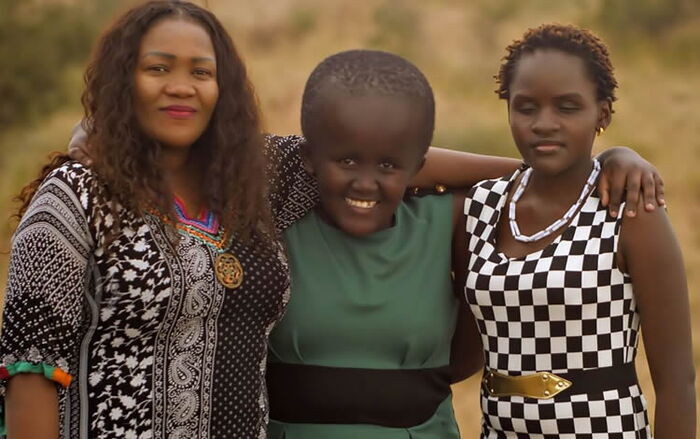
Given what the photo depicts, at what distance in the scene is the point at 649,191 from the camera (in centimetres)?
227

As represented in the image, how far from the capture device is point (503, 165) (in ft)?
8.64

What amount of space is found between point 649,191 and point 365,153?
0.61 m

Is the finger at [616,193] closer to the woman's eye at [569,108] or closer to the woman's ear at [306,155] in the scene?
the woman's eye at [569,108]

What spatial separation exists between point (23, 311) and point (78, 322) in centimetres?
10

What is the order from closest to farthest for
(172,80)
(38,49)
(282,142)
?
(172,80) < (282,142) < (38,49)

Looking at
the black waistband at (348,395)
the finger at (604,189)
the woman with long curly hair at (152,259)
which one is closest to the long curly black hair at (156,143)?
the woman with long curly hair at (152,259)

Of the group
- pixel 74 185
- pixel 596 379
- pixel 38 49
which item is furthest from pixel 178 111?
pixel 38 49


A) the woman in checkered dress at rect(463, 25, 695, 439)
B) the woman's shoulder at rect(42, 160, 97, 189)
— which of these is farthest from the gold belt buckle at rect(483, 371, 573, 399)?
the woman's shoulder at rect(42, 160, 97, 189)

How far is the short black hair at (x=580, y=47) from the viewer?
7.70ft

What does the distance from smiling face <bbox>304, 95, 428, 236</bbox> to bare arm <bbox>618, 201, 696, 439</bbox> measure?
0.49 metres

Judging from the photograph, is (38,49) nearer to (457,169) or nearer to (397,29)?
(397,29)

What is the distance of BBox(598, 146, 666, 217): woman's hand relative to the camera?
227 cm

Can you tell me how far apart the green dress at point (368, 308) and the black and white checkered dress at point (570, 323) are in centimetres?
13

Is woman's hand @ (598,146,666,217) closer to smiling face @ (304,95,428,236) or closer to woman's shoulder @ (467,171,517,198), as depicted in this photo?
woman's shoulder @ (467,171,517,198)
